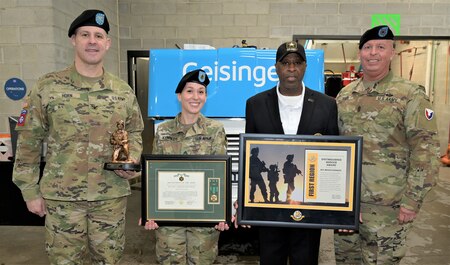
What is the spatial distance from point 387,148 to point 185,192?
3.72ft

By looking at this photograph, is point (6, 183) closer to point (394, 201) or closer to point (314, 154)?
point (314, 154)

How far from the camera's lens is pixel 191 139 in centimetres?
204

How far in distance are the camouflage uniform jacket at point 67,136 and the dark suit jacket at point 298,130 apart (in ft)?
2.61

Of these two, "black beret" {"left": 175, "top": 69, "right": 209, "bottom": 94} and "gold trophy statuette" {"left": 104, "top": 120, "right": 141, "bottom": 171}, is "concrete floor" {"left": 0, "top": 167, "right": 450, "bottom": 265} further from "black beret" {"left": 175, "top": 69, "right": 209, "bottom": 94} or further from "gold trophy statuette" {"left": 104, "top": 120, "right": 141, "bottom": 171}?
"black beret" {"left": 175, "top": 69, "right": 209, "bottom": 94}

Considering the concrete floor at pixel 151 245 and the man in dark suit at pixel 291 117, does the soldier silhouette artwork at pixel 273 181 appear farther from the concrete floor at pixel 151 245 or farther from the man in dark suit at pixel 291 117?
the concrete floor at pixel 151 245

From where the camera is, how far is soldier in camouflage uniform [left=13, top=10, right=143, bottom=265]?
190 centimetres

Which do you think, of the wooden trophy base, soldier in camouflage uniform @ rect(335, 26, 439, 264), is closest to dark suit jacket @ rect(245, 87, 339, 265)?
soldier in camouflage uniform @ rect(335, 26, 439, 264)

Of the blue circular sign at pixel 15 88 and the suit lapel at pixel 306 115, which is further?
the blue circular sign at pixel 15 88

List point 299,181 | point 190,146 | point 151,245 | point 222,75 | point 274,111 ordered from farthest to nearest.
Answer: point 151,245 → point 222,75 → point 190,146 → point 274,111 → point 299,181

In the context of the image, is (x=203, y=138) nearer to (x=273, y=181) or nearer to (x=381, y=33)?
(x=273, y=181)

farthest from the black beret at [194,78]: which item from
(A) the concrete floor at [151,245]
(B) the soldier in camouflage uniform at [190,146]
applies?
(A) the concrete floor at [151,245]

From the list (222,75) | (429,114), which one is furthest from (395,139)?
(222,75)

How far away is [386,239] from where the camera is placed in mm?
2002

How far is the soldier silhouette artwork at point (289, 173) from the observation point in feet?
5.92
